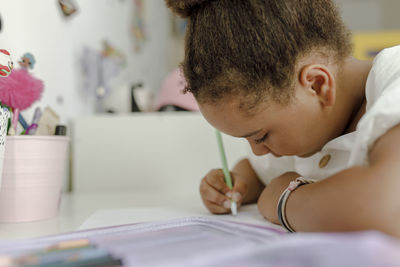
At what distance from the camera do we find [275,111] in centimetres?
52

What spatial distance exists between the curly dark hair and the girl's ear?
0.02 metres

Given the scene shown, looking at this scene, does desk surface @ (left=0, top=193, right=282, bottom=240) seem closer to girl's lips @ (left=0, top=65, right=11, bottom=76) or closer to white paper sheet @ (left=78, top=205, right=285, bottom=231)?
white paper sheet @ (left=78, top=205, right=285, bottom=231)

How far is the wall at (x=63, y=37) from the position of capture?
77 centimetres

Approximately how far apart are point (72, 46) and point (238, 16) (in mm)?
658

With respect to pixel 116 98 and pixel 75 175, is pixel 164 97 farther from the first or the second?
pixel 75 175

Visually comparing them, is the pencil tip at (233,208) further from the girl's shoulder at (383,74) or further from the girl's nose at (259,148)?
the girl's shoulder at (383,74)

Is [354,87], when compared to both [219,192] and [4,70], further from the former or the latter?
[4,70]

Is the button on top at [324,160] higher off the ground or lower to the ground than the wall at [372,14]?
lower

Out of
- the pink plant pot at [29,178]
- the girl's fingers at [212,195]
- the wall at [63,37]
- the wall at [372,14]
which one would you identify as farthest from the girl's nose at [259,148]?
the wall at [372,14]

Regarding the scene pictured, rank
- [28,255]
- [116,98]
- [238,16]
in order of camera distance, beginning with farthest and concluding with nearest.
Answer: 1. [116,98]
2. [238,16]
3. [28,255]

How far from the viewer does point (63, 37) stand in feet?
3.23

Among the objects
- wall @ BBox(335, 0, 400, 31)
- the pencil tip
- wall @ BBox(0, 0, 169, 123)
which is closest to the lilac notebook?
the pencil tip

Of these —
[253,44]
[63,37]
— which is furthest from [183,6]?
[63,37]

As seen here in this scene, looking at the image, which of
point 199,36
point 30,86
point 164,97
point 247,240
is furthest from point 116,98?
point 247,240
